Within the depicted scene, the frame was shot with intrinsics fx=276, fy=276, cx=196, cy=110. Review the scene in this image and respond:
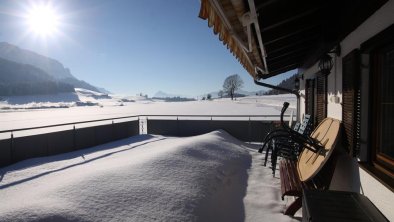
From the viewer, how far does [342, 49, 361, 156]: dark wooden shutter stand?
333 centimetres

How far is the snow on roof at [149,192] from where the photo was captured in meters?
3.54

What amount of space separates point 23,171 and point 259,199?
5.76 meters

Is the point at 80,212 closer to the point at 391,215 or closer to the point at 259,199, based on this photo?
the point at 259,199

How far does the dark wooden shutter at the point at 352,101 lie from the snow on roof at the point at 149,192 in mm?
1505

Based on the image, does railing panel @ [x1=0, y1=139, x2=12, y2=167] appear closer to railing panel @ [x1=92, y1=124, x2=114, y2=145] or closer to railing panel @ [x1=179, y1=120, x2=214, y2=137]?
railing panel @ [x1=92, y1=124, x2=114, y2=145]

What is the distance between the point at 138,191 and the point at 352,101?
325 cm

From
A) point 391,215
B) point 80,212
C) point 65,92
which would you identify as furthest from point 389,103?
point 65,92

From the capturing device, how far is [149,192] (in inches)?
167

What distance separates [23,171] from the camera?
6.86 m

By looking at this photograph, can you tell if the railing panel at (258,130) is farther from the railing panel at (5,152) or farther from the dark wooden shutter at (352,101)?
the railing panel at (5,152)

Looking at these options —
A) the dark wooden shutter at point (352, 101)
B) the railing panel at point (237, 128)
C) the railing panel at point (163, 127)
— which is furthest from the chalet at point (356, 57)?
the railing panel at point (163, 127)

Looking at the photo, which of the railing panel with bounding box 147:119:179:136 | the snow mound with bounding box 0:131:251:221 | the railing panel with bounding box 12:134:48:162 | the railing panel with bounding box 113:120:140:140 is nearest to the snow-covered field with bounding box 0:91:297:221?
the snow mound with bounding box 0:131:251:221

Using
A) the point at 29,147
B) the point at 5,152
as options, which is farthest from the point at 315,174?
the point at 29,147

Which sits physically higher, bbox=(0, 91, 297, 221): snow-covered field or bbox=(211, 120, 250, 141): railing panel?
bbox=(211, 120, 250, 141): railing panel
